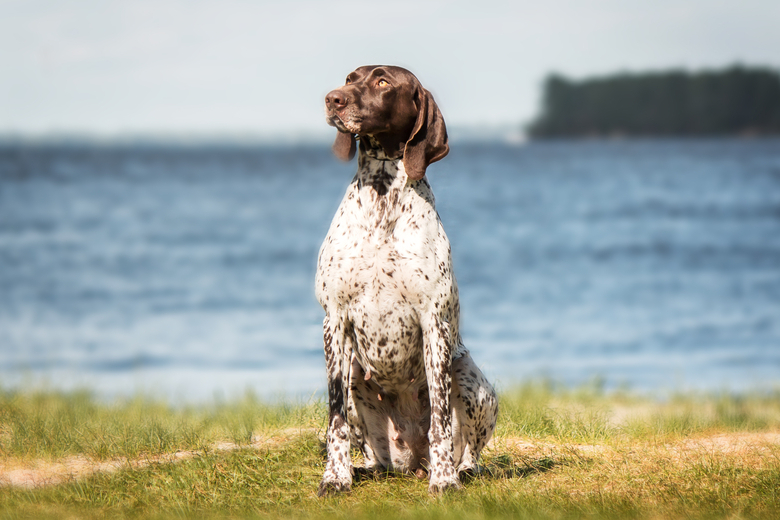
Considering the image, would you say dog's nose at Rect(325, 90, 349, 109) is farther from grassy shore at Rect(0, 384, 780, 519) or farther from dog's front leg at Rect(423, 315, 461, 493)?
grassy shore at Rect(0, 384, 780, 519)

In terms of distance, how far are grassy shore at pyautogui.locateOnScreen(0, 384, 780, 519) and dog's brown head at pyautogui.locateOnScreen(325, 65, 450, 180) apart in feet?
6.00

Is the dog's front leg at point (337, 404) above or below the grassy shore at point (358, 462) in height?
above

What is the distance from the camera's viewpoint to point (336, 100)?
454cm

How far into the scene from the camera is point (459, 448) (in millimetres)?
5027

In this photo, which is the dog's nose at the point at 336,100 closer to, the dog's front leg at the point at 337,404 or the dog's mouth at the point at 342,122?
the dog's mouth at the point at 342,122

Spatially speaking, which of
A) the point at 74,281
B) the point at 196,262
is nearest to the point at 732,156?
the point at 196,262

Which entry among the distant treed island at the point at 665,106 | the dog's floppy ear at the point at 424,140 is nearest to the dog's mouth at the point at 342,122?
the dog's floppy ear at the point at 424,140

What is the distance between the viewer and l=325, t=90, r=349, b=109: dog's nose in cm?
454

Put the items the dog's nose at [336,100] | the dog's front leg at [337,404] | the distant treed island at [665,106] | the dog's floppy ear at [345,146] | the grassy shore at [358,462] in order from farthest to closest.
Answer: the distant treed island at [665,106] → the dog's floppy ear at [345,146] → the dog's front leg at [337,404] → the dog's nose at [336,100] → the grassy shore at [358,462]

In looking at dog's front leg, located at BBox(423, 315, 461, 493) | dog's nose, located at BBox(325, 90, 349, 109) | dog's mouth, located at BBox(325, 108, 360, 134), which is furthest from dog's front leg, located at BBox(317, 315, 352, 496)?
dog's nose, located at BBox(325, 90, 349, 109)

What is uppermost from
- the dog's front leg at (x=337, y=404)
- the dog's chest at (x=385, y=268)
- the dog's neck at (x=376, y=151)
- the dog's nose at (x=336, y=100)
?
the dog's nose at (x=336, y=100)

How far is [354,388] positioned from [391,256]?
88cm

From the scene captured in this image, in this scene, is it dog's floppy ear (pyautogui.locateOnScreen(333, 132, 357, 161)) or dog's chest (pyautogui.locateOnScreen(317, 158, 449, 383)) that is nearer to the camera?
dog's chest (pyautogui.locateOnScreen(317, 158, 449, 383))

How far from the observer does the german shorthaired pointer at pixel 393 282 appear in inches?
183
